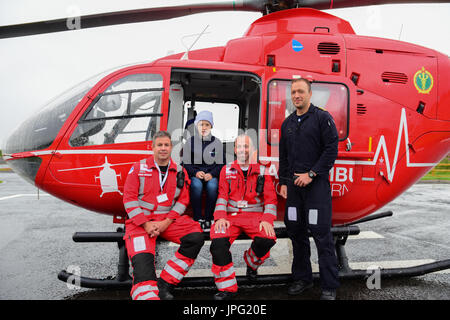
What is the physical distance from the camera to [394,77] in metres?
3.49

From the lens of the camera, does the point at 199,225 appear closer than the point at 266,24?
Yes

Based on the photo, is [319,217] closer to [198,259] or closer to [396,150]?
[396,150]

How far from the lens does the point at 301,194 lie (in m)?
2.90

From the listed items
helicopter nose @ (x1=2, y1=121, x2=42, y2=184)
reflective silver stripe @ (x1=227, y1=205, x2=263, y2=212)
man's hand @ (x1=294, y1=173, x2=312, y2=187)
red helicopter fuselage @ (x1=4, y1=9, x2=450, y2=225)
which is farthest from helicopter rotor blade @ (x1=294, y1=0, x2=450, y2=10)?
helicopter nose @ (x1=2, y1=121, x2=42, y2=184)

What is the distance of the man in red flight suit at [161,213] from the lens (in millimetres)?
2764

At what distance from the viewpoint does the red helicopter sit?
3.13 metres

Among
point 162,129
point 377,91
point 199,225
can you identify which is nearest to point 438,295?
point 377,91

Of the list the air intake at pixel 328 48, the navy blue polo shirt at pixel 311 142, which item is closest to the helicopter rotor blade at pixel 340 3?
the air intake at pixel 328 48

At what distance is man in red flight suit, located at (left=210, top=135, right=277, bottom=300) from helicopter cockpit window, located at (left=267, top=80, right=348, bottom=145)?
0.46 meters

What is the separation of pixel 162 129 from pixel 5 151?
2077mm

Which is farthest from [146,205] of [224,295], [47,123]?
[47,123]

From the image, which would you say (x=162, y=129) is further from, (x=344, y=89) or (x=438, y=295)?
(x=438, y=295)

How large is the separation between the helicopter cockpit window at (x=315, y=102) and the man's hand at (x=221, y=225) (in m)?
1.07

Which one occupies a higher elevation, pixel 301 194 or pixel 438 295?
pixel 301 194
